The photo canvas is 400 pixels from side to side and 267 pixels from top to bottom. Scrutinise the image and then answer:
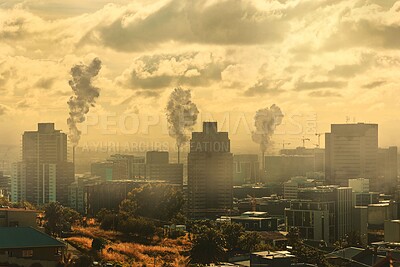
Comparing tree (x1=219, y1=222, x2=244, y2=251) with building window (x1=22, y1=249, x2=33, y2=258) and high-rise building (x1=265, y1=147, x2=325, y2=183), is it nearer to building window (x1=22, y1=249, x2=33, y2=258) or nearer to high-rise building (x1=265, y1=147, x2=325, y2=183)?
building window (x1=22, y1=249, x2=33, y2=258)

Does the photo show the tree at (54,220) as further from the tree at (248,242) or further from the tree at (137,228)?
the tree at (248,242)

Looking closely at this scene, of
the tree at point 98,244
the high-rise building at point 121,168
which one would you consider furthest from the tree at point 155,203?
the high-rise building at point 121,168

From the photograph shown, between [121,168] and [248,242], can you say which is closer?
[248,242]

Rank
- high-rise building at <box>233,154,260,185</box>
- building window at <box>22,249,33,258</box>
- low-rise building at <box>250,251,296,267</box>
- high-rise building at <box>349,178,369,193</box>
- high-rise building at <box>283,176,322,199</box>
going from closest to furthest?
building window at <box>22,249,33,258</box>
low-rise building at <box>250,251,296,267</box>
high-rise building at <box>349,178,369,193</box>
high-rise building at <box>283,176,322,199</box>
high-rise building at <box>233,154,260,185</box>

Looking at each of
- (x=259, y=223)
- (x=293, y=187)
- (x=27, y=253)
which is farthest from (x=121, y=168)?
(x=27, y=253)

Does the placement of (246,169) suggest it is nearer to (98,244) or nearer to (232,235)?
(232,235)

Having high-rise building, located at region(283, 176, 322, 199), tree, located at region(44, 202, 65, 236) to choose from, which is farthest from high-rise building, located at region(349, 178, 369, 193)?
tree, located at region(44, 202, 65, 236)
